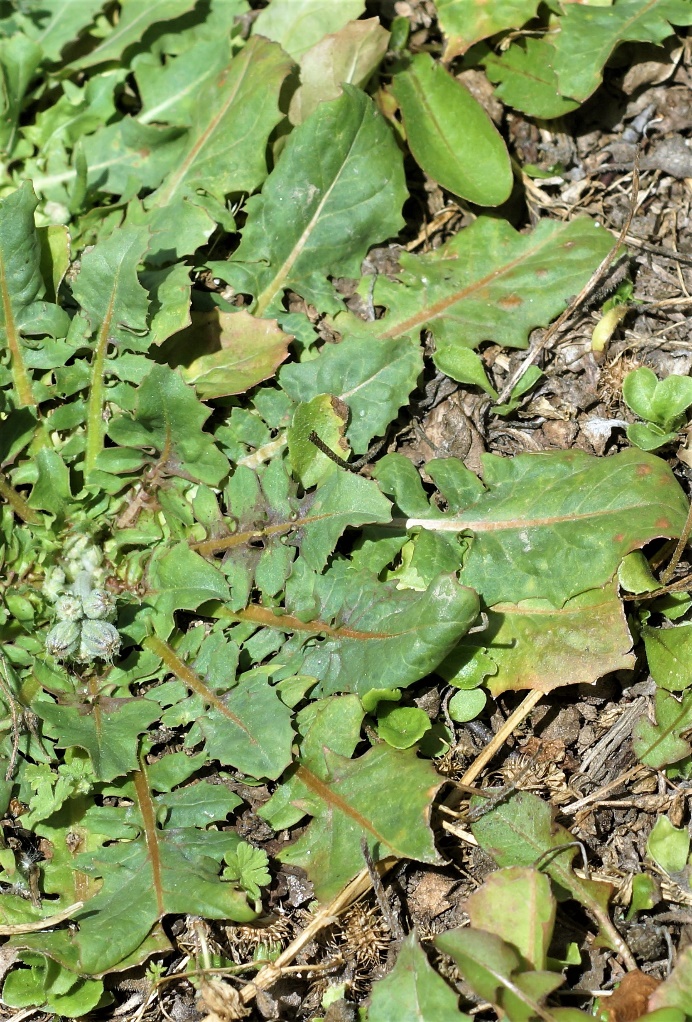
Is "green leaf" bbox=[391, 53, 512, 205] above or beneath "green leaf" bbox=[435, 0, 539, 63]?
beneath

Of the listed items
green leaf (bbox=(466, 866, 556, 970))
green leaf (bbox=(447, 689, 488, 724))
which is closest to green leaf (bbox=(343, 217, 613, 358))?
green leaf (bbox=(447, 689, 488, 724))

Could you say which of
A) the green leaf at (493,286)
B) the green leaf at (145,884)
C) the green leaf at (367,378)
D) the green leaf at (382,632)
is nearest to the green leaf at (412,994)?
the green leaf at (145,884)

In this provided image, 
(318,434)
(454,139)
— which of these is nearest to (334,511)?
(318,434)

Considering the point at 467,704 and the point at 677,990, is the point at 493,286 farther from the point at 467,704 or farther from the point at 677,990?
the point at 677,990

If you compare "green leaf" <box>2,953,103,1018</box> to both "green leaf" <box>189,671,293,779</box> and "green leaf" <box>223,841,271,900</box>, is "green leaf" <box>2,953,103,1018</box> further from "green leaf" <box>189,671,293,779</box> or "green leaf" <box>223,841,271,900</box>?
"green leaf" <box>189,671,293,779</box>

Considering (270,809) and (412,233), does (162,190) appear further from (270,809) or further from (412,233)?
(270,809)

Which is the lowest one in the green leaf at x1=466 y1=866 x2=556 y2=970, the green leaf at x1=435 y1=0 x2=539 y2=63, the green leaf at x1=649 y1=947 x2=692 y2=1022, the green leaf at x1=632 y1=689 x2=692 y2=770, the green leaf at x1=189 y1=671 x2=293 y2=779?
the green leaf at x1=649 y1=947 x2=692 y2=1022

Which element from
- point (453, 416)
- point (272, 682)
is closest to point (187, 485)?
point (272, 682)
